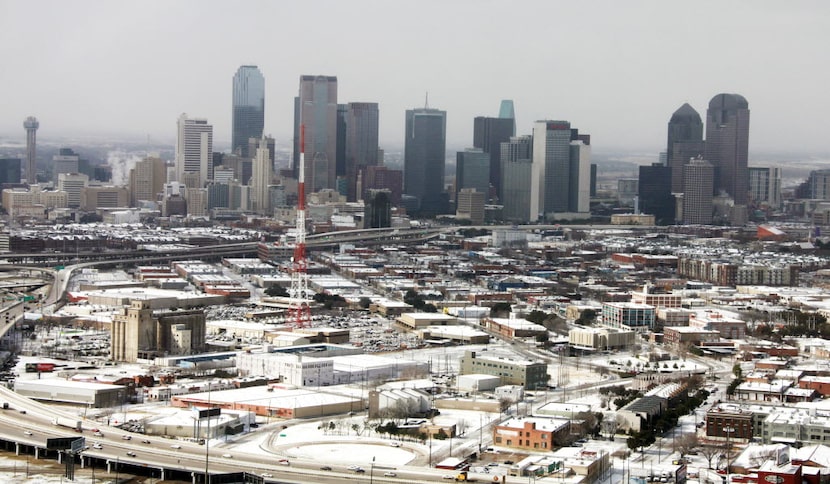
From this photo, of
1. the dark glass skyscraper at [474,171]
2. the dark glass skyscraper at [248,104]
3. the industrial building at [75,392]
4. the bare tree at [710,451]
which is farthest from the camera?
the dark glass skyscraper at [248,104]

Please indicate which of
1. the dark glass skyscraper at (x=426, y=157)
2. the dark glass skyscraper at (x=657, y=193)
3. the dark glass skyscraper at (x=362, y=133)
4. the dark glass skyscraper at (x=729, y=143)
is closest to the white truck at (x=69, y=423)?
the dark glass skyscraper at (x=657, y=193)

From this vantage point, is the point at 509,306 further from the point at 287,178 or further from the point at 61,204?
the point at 287,178

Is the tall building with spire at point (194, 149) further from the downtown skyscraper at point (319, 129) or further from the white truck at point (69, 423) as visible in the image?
the white truck at point (69, 423)

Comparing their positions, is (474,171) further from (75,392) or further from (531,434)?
(531,434)

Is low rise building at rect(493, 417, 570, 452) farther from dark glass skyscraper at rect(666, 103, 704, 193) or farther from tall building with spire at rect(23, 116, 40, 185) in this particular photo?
tall building with spire at rect(23, 116, 40, 185)

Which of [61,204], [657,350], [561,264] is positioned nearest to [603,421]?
[657,350]

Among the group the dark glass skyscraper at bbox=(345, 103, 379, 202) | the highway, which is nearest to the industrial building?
the highway
